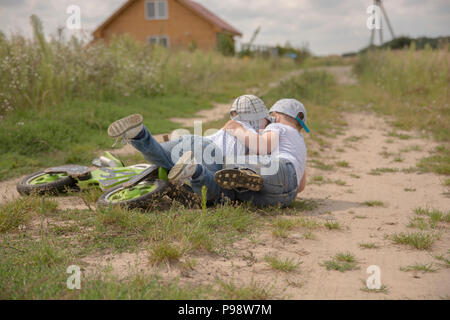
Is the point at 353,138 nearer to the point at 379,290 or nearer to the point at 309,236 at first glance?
the point at 309,236

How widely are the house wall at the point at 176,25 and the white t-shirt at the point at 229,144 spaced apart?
78.2 feet

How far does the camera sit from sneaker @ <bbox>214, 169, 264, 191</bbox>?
312cm

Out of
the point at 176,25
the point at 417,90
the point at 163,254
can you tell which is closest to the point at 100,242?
the point at 163,254

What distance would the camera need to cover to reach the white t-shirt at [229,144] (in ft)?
11.6

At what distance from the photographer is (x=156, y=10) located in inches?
1076

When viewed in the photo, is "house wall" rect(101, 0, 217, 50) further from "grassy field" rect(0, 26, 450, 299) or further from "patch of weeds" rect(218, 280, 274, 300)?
"patch of weeds" rect(218, 280, 274, 300)

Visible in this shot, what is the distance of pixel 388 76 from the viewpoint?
473 inches

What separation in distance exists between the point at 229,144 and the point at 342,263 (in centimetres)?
149

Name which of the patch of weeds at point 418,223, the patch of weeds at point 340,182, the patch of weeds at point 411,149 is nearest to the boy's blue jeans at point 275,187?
the patch of weeds at point 418,223

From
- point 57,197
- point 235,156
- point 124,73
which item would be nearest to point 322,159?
point 235,156

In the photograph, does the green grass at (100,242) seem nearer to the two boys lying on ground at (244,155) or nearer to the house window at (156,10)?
the two boys lying on ground at (244,155)
